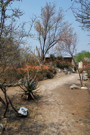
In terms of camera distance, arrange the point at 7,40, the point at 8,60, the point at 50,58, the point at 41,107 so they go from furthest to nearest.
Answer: the point at 50,58 → the point at 41,107 → the point at 8,60 → the point at 7,40

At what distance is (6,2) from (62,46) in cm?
657

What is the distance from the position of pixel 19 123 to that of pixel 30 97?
252 centimetres

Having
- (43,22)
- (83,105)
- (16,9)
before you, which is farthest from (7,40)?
(43,22)

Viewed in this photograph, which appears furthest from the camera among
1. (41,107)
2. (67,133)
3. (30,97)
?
(30,97)

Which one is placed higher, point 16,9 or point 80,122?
point 16,9

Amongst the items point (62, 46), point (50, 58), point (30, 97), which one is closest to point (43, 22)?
point (50, 58)

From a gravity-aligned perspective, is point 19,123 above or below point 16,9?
below

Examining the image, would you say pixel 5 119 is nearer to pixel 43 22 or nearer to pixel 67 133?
pixel 67 133

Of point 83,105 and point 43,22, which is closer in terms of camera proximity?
point 83,105

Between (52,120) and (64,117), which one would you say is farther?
(64,117)

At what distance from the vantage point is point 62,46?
10148mm

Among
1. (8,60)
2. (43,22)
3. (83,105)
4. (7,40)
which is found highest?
(43,22)

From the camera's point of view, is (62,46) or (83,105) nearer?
(83,105)

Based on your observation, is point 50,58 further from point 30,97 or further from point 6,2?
point 6,2
